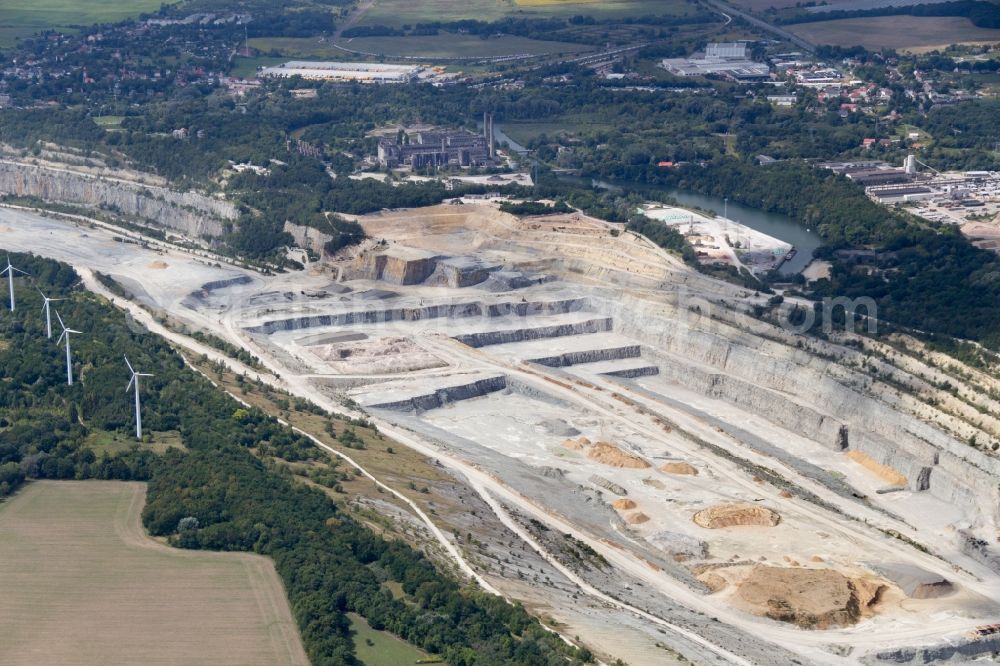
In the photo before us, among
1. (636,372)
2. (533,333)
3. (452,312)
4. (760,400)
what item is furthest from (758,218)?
(760,400)

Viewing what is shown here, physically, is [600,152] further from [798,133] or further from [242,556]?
[242,556]

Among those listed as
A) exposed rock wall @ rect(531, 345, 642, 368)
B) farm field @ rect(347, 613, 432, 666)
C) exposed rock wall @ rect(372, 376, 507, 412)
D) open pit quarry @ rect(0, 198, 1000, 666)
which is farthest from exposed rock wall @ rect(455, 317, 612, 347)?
farm field @ rect(347, 613, 432, 666)

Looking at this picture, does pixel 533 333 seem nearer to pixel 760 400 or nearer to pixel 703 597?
pixel 760 400

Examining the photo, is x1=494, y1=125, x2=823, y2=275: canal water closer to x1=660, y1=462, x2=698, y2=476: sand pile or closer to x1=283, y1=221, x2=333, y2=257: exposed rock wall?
x1=283, y1=221, x2=333, y2=257: exposed rock wall

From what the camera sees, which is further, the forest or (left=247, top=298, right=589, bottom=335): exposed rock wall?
(left=247, top=298, right=589, bottom=335): exposed rock wall

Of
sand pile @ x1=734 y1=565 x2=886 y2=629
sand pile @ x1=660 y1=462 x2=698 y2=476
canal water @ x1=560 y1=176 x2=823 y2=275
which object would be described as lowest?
sand pile @ x1=660 y1=462 x2=698 y2=476

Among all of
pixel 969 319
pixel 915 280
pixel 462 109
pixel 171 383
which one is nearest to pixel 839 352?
pixel 969 319
